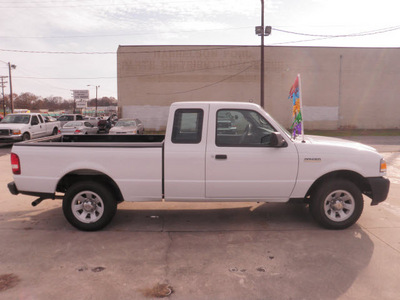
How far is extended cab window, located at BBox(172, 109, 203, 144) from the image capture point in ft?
15.1

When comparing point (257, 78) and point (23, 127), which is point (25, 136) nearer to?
point (23, 127)

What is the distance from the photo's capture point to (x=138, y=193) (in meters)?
4.71

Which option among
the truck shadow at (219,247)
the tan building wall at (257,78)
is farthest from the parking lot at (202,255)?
the tan building wall at (257,78)

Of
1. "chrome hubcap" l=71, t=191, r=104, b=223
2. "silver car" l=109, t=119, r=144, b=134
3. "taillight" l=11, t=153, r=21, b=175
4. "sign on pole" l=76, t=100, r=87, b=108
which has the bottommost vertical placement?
"chrome hubcap" l=71, t=191, r=104, b=223

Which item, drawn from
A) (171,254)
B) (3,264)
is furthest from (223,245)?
(3,264)

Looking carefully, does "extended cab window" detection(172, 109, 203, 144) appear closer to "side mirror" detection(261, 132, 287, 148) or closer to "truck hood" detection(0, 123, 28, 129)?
"side mirror" detection(261, 132, 287, 148)

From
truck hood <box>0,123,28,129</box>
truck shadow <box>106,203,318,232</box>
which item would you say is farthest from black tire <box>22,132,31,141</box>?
truck shadow <box>106,203,318,232</box>

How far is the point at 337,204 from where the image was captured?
4.73m

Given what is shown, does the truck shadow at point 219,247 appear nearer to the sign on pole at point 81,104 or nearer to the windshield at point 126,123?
the windshield at point 126,123

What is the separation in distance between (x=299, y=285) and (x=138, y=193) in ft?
8.34

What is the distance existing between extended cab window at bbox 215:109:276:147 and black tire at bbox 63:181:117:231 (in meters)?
1.87

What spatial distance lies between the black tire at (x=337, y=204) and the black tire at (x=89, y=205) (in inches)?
122

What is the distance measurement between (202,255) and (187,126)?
183 cm

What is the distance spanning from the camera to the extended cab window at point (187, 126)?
15.1ft
